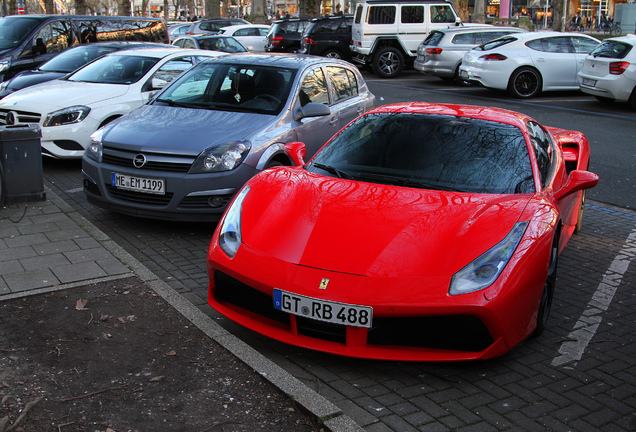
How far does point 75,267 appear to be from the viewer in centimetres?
530

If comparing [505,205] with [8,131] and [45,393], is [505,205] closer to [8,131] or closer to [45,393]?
[45,393]

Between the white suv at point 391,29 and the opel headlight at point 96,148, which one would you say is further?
the white suv at point 391,29

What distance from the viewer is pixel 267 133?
6.55 meters

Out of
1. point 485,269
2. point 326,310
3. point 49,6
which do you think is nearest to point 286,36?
point 485,269

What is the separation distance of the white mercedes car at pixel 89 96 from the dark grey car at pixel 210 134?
159cm

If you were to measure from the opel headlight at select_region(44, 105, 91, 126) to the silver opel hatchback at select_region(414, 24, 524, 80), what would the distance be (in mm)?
12659

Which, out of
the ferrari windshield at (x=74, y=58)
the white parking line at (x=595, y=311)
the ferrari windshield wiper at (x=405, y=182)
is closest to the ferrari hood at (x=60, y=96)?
the ferrari windshield at (x=74, y=58)

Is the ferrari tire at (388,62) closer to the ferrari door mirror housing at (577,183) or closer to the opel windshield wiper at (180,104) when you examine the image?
the opel windshield wiper at (180,104)

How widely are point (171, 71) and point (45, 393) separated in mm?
6923

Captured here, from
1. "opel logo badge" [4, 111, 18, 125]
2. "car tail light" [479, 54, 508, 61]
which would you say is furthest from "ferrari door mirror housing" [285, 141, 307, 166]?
"car tail light" [479, 54, 508, 61]

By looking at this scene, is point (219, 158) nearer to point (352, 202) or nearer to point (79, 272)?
point (79, 272)

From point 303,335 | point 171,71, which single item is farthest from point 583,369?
point 171,71

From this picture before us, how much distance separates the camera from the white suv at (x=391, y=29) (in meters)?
21.6

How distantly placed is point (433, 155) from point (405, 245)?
112 cm
